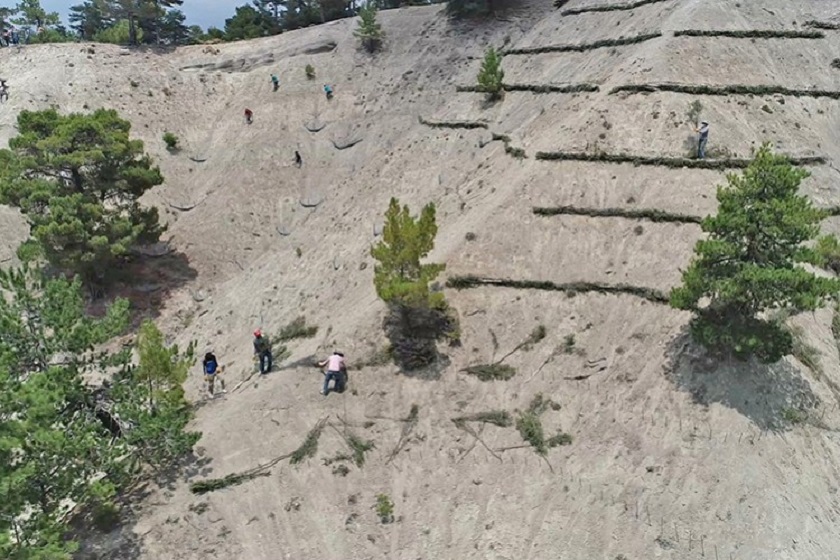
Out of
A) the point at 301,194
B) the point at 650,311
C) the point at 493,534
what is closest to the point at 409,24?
the point at 301,194

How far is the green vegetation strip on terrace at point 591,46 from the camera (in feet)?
104

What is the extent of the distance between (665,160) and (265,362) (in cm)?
1696

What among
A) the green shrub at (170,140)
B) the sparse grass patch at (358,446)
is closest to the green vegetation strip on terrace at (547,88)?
the sparse grass patch at (358,446)

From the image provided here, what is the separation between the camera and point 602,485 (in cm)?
1622

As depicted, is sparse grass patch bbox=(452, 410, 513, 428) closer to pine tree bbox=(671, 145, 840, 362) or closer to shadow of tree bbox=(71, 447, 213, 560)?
pine tree bbox=(671, 145, 840, 362)

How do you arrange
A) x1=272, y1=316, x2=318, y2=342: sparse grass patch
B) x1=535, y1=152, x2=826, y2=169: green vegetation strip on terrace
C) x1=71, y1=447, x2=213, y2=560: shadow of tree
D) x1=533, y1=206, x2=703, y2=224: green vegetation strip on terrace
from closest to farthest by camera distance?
x1=71, y1=447, x2=213, y2=560: shadow of tree
x1=533, y1=206, x2=703, y2=224: green vegetation strip on terrace
x1=272, y1=316, x2=318, y2=342: sparse grass patch
x1=535, y1=152, x2=826, y2=169: green vegetation strip on terrace

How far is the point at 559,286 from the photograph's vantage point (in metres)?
21.4

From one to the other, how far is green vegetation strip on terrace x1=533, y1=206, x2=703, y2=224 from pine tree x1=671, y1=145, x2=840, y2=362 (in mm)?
5223

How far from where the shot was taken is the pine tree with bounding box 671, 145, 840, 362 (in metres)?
15.8

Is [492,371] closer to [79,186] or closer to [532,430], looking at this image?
[532,430]

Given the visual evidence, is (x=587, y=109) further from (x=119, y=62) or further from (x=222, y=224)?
(x=119, y=62)

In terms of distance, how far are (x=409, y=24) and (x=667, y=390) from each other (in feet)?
120

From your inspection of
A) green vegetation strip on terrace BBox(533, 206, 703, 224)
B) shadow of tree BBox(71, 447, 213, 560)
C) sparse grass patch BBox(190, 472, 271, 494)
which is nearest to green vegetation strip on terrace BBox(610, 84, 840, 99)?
green vegetation strip on terrace BBox(533, 206, 703, 224)

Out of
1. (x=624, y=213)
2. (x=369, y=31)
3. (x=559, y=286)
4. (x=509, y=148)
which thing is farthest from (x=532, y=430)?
(x=369, y=31)
